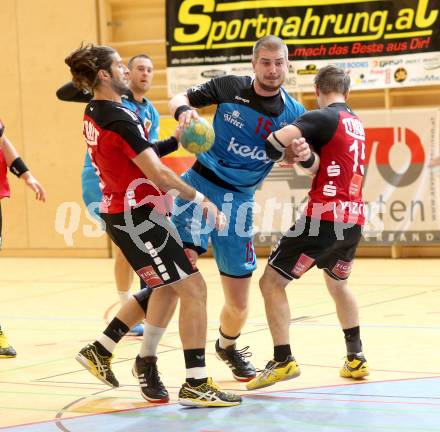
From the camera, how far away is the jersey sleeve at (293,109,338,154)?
581 centimetres

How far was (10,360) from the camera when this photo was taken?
286 inches

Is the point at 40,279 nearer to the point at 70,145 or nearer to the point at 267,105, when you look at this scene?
the point at 70,145

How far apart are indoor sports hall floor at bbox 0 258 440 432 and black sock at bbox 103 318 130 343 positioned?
0.34 meters

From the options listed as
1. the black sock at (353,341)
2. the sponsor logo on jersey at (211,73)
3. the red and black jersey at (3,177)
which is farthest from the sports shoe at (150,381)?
the sponsor logo on jersey at (211,73)

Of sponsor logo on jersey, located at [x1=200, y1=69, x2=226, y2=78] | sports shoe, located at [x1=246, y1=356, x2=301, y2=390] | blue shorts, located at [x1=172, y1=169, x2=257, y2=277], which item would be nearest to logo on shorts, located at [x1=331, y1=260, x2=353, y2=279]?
blue shorts, located at [x1=172, y1=169, x2=257, y2=277]

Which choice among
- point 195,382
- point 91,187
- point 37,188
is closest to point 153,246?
point 195,382

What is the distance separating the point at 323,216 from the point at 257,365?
129 cm

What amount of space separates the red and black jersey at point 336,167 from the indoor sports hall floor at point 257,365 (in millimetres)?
1079

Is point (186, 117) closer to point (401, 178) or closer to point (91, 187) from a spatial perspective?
point (91, 187)

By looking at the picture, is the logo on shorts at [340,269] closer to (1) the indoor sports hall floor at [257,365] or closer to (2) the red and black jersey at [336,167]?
(2) the red and black jersey at [336,167]

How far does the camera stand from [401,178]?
44.9 feet

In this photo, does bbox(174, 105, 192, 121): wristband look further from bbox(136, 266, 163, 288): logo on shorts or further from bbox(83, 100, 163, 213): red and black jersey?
bbox(136, 266, 163, 288): logo on shorts

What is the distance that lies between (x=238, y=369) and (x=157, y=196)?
4.77ft

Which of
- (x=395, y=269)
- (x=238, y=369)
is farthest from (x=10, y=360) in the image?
(x=395, y=269)
